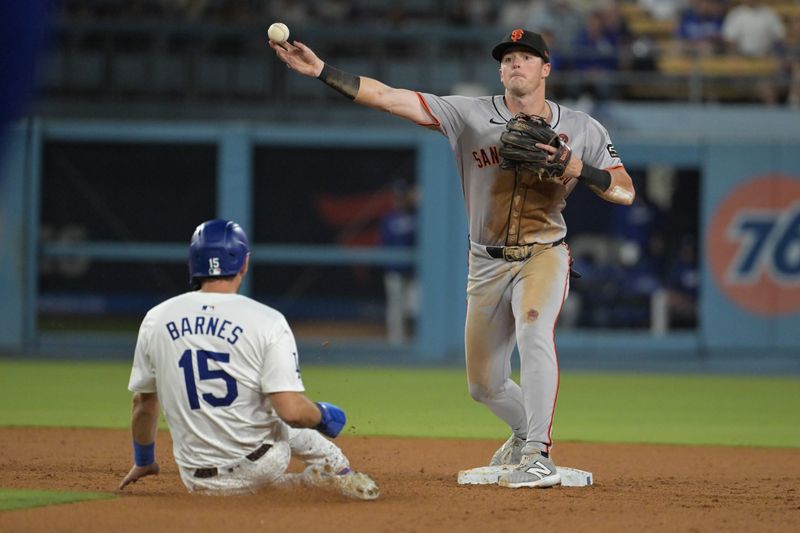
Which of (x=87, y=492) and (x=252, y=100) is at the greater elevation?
(x=252, y=100)

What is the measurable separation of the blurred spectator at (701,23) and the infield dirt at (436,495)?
32.9 ft

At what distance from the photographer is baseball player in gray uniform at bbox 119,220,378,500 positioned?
4.88 m

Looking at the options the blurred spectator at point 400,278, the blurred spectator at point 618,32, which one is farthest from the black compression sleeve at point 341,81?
the blurred spectator at point 618,32

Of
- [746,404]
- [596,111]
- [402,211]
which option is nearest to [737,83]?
[596,111]

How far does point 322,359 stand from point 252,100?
4.32 m

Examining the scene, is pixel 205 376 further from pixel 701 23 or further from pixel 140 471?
pixel 701 23

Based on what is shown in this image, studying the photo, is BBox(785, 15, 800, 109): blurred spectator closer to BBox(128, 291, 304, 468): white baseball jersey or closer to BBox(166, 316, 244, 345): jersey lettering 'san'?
BBox(128, 291, 304, 468): white baseball jersey

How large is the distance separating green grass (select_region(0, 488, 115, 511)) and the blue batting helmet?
1.13 metres

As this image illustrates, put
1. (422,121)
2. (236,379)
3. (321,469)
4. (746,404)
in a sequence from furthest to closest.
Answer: (746,404) → (422,121) → (321,469) → (236,379)

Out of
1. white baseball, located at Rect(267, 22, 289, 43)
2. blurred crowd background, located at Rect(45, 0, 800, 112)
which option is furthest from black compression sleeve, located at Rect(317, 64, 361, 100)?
blurred crowd background, located at Rect(45, 0, 800, 112)

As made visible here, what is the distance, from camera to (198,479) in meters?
5.12

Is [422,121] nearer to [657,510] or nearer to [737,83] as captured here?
[657,510]

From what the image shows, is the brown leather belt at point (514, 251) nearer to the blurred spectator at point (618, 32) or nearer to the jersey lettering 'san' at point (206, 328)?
the jersey lettering 'san' at point (206, 328)

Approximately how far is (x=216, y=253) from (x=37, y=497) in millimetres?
1393
